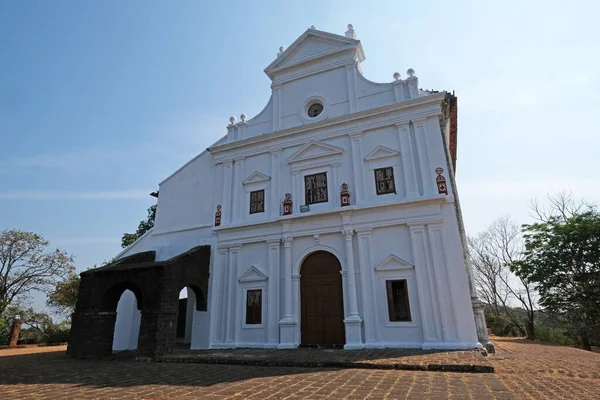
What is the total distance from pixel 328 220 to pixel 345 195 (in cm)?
109

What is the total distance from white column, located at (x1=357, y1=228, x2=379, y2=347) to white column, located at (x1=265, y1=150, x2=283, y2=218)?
3.42m

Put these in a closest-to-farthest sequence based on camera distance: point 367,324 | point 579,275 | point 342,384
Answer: point 342,384
point 367,324
point 579,275

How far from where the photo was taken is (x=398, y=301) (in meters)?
11.1

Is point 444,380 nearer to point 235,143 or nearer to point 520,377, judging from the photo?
point 520,377

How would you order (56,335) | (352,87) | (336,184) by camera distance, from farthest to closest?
(56,335), (352,87), (336,184)

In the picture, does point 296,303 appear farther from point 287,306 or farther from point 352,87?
point 352,87

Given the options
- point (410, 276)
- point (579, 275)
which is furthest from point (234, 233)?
point (579, 275)

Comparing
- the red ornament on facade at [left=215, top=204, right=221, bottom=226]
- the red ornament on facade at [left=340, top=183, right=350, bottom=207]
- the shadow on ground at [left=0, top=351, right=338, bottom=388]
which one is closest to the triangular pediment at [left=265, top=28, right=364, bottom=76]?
the red ornament on facade at [left=340, top=183, right=350, bottom=207]

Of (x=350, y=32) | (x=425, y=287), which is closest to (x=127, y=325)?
(x=425, y=287)

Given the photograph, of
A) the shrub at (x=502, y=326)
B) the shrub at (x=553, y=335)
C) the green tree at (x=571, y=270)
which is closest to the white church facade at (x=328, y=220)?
the green tree at (x=571, y=270)

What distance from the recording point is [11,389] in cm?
601

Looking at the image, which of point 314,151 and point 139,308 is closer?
point 139,308

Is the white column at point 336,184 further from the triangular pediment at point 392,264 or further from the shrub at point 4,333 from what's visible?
the shrub at point 4,333

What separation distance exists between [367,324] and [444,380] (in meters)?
5.00
